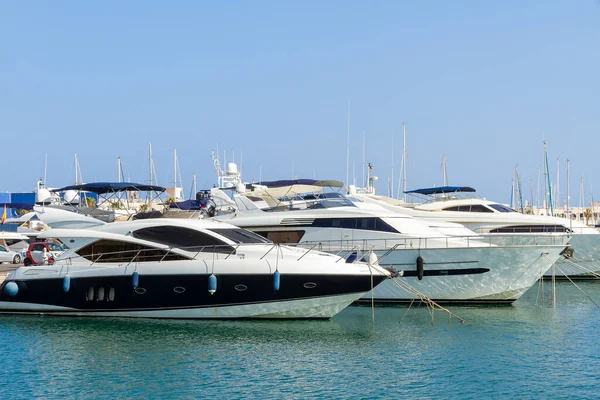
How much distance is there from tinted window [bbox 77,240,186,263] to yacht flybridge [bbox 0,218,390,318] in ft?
0.09

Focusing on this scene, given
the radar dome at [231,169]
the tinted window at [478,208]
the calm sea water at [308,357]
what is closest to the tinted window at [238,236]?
the calm sea water at [308,357]

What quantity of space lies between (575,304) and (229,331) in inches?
474

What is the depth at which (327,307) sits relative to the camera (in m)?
19.2

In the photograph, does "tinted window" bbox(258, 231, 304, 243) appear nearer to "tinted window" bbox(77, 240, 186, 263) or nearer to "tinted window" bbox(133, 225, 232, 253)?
"tinted window" bbox(133, 225, 232, 253)

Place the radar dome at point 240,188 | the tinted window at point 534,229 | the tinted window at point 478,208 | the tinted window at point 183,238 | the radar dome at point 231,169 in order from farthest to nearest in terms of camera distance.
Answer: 1. the radar dome at point 231,169
2. the tinted window at point 478,208
3. the radar dome at point 240,188
4. the tinted window at point 534,229
5. the tinted window at point 183,238

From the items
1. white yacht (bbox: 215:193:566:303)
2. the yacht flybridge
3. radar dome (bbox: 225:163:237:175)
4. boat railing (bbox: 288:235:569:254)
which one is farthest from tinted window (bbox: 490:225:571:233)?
the yacht flybridge

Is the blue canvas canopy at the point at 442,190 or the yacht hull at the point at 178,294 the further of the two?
the blue canvas canopy at the point at 442,190

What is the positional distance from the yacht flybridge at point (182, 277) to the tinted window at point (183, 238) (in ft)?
0.08

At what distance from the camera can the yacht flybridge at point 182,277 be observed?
18844 millimetres

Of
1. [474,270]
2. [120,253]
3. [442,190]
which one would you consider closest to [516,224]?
[442,190]

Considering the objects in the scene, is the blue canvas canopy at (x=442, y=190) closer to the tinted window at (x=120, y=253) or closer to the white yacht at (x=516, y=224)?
the white yacht at (x=516, y=224)

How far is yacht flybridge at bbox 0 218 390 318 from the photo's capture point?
61.8ft

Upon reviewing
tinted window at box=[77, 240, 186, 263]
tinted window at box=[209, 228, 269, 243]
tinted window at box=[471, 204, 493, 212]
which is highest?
tinted window at box=[471, 204, 493, 212]

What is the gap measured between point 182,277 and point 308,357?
4.71 meters
